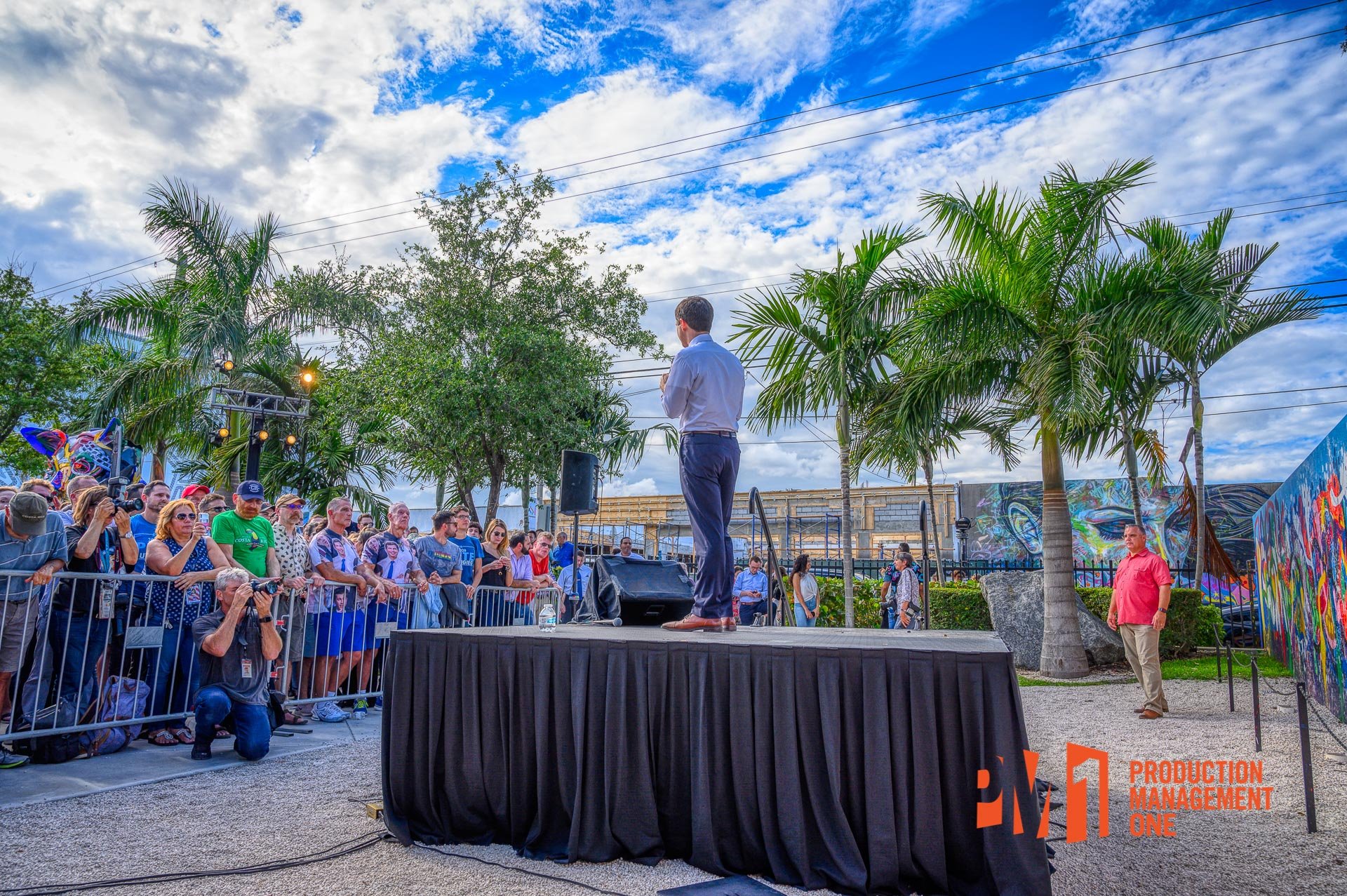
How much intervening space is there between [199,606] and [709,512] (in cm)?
414

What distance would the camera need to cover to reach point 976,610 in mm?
13477

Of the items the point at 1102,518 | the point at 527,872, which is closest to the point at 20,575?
the point at 527,872

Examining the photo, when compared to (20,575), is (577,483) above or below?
above

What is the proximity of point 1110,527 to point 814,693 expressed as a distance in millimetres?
26400

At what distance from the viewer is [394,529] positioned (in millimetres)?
8125

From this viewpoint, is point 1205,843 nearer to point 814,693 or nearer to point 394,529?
point 814,693

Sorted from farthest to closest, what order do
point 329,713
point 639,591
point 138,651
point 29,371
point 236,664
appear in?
point 29,371 < point 329,713 < point 138,651 < point 236,664 < point 639,591

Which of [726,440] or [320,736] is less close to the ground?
[726,440]

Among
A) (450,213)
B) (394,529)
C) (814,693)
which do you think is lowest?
(814,693)

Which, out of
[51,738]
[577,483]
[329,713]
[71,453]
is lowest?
[329,713]

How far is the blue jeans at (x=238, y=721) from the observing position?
17.7ft

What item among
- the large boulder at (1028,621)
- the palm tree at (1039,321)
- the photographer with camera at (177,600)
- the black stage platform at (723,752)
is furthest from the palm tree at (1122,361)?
the photographer with camera at (177,600)

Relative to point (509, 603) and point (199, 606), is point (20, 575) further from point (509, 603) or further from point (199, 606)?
point (509, 603)

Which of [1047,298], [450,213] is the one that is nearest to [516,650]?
[1047,298]
